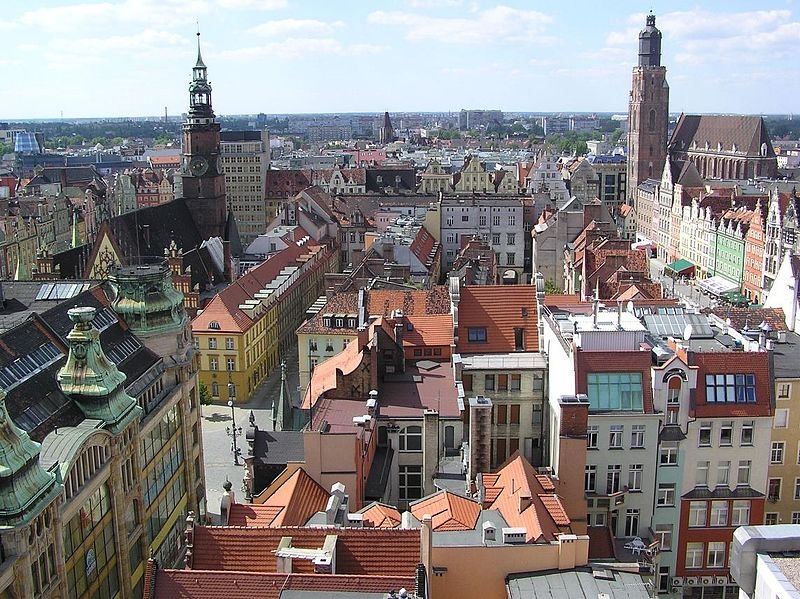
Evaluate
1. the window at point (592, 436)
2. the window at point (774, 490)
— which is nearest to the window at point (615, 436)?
the window at point (592, 436)

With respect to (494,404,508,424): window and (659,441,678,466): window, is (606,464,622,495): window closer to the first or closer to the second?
(659,441,678,466): window

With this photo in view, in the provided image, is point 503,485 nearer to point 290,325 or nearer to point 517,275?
point 290,325

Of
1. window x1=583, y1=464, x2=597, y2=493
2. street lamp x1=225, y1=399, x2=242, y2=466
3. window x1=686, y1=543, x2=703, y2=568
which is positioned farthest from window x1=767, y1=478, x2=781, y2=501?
street lamp x1=225, y1=399, x2=242, y2=466

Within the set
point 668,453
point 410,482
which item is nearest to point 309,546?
point 410,482

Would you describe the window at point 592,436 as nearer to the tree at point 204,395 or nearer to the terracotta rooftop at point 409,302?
the terracotta rooftop at point 409,302

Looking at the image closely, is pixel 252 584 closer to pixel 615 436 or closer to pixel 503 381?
pixel 615 436
